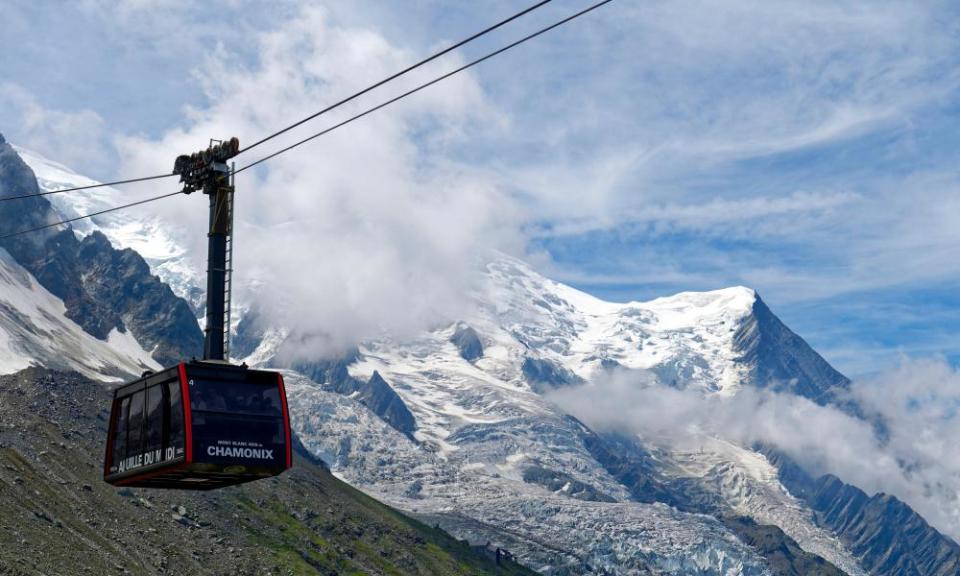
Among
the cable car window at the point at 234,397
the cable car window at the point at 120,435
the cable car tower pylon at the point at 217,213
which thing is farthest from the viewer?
the cable car window at the point at 120,435

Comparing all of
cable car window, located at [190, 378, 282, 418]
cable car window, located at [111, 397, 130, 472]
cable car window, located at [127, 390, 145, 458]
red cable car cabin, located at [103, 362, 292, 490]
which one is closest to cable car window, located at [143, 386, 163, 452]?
red cable car cabin, located at [103, 362, 292, 490]

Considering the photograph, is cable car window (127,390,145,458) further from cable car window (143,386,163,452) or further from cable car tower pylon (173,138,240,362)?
cable car tower pylon (173,138,240,362)

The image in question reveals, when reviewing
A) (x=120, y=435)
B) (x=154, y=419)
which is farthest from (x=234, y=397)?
(x=120, y=435)

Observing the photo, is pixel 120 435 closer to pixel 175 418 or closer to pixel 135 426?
pixel 135 426

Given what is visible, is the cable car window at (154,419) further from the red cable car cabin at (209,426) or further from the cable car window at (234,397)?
the cable car window at (234,397)

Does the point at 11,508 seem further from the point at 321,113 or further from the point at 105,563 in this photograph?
the point at 321,113

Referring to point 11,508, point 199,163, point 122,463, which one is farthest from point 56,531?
point 199,163

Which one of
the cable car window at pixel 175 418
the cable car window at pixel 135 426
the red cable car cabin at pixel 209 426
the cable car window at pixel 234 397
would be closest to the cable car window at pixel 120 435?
the cable car window at pixel 135 426
